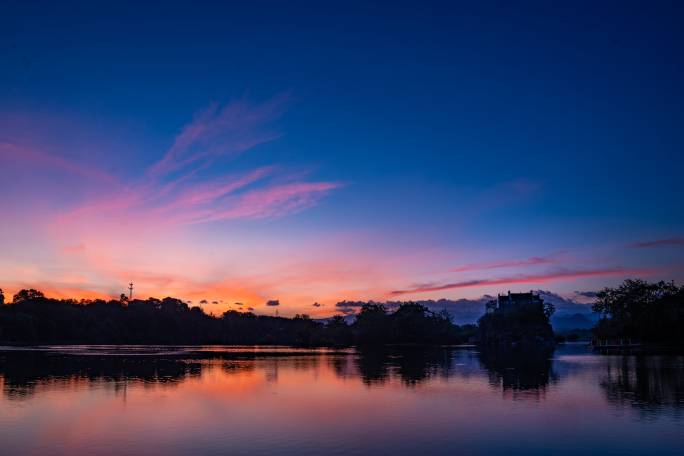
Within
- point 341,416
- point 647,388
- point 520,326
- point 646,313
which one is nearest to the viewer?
point 341,416

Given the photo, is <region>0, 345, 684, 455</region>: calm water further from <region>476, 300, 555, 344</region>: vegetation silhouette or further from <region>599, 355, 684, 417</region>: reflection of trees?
<region>476, 300, 555, 344</region>: vegetation silhouette

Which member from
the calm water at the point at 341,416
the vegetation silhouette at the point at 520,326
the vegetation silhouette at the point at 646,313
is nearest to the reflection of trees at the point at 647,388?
the calm water at the point at 341,416

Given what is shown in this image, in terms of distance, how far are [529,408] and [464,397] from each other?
5175 millimetres

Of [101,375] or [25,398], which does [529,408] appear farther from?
[101,375]

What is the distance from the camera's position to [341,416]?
24906 millimetres

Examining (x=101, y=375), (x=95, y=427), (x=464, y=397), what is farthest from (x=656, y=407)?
(x=101, y=375)

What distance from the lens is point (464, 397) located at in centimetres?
3106

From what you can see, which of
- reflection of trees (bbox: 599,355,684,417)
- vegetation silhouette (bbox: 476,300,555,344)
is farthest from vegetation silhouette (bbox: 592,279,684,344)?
reflection of trees (bbox: 599,355,684,417)

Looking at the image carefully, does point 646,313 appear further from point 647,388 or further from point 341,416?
point 341,416

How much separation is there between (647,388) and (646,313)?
313 feet

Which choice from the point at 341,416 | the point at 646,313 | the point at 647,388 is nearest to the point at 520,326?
the point at 646,313

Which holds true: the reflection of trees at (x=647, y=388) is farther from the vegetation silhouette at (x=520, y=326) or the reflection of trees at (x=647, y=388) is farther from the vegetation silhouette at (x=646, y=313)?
the vegetation silhouette at (x=520, y=326)

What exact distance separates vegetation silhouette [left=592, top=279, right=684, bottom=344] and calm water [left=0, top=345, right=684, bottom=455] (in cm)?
8338

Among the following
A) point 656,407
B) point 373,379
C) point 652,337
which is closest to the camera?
point 656,407
